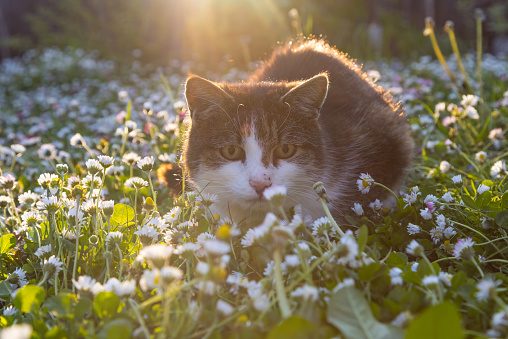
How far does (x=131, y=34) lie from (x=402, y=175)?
9.52 meters

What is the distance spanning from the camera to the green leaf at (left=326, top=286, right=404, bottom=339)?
1141mm

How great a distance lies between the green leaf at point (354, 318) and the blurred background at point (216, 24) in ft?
27.8

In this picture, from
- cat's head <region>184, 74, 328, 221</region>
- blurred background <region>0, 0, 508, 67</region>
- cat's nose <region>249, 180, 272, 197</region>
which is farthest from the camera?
blurred background <region>0, 0, 508, 67</region>

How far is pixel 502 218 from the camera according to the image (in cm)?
185

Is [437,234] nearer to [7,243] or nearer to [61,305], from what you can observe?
[61,305]

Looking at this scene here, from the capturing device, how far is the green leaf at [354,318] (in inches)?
44.9

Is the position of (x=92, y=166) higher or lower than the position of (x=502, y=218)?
higher

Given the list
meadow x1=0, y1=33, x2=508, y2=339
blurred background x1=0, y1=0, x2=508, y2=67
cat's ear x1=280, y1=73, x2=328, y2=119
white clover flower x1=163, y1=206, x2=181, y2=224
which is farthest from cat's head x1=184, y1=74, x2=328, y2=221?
blurred background x1=0, y1=0, x2=508, y2=67

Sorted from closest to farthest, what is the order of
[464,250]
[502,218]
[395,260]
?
1. [464,250]
2. [395,260]
3. [502,218]

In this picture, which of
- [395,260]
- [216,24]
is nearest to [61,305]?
[395,260]

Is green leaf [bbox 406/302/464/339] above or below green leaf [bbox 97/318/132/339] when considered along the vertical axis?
above

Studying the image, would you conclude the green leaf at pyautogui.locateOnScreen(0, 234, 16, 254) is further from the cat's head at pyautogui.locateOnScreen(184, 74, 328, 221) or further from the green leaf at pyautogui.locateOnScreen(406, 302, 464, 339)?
the green leaf at pyautogui.locateOnScreen(406, 302, 464, 339)

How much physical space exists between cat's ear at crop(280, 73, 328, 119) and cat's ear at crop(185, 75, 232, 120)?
335mm

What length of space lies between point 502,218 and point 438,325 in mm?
1059
